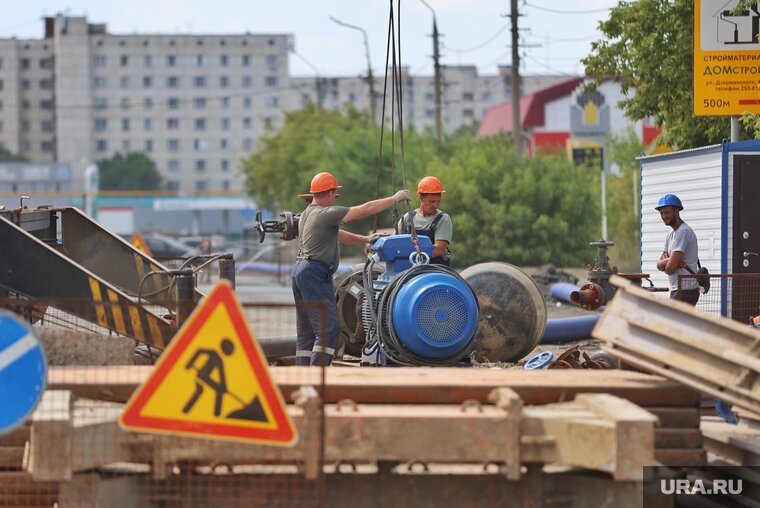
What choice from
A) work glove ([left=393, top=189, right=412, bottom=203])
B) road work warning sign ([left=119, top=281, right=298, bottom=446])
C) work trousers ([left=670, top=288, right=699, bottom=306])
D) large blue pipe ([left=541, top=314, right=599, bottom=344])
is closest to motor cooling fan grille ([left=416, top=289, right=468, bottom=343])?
work glove ([left=393, top=189, right=412, bottom=203])

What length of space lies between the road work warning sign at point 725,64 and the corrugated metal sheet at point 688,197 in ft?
3.88

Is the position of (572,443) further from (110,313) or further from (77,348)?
(110,313)

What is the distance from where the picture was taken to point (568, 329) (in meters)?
18.0

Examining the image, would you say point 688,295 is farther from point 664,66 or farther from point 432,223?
point 664,66

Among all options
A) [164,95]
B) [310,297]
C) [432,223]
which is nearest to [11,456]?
[310,297]

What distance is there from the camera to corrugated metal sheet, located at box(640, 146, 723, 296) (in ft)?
54.6

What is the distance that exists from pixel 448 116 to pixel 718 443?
579ft

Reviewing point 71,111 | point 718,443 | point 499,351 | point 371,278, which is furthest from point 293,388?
point 71,111

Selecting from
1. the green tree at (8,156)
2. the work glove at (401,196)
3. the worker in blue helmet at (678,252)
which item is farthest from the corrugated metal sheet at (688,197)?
the green tree at (8,156)

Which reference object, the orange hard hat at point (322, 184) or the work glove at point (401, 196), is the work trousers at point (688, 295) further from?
the orange hard hat at point (322, 184)

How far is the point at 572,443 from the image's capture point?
22.4ft

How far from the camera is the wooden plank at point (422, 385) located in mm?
7422

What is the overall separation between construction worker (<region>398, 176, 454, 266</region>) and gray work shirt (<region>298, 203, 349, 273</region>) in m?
0.91

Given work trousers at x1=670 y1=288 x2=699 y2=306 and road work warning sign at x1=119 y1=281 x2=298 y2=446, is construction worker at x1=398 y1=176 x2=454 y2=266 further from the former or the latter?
road work warning sign at x1=119 y1=281 x2=298 y2=446
